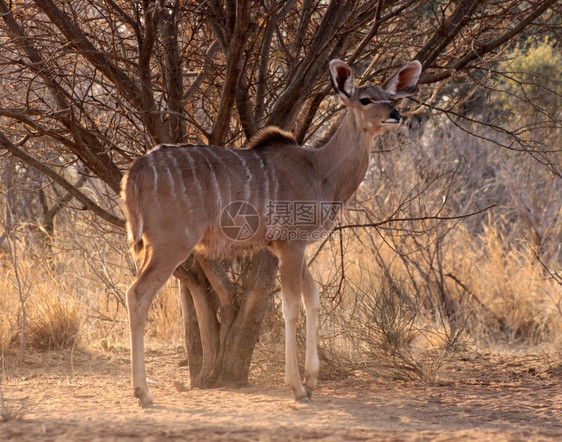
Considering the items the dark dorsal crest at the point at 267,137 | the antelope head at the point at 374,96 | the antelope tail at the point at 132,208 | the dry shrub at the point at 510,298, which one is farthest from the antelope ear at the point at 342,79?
the dry shrub at the point at 510,298

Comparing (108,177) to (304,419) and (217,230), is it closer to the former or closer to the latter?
(217,230)

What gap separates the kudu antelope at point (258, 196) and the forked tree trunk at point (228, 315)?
14.7 inches

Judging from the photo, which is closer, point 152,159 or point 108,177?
point 152,159

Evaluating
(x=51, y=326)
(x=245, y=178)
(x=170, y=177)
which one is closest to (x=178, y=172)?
(x=170, y=177)

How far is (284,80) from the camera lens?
595 centimetres

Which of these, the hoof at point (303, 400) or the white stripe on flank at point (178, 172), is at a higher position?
the white stripe on flank at point (178, 172)

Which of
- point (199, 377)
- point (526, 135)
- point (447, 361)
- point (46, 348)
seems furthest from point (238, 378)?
point (526, 135)

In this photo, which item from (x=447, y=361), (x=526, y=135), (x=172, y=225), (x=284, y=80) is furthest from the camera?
(x=526, y=135)

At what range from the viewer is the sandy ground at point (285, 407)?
3.74m

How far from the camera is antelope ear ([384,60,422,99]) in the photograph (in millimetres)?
5082

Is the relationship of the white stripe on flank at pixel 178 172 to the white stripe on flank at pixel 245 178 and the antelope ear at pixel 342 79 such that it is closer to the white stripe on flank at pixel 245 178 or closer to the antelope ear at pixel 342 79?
the white stripe on flank at pixel 245 178

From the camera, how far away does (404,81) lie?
5.18m

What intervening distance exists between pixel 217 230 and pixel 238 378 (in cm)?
123

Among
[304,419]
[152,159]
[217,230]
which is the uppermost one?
[152,159]
